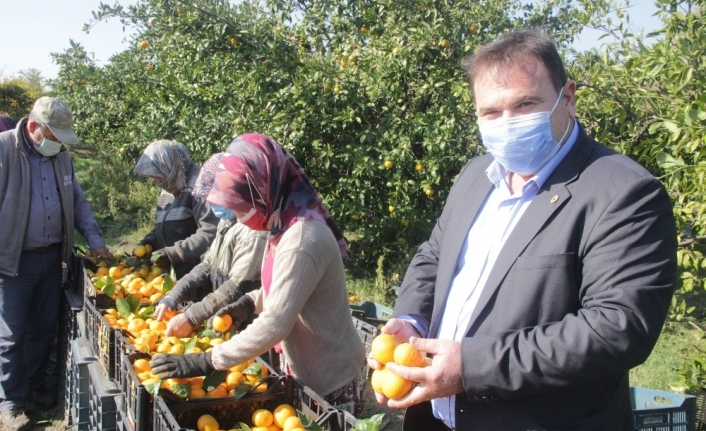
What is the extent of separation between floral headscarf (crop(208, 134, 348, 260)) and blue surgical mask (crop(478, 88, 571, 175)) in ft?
2.66

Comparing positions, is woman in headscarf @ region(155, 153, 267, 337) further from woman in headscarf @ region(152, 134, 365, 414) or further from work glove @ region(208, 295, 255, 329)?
woman in headscarf @ region(152, 134, 365, 414)

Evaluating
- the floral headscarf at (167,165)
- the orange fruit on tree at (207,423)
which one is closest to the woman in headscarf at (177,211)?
the floral headscarf at (167,165)

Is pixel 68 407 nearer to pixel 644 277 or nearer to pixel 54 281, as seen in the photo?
pixel 54 281

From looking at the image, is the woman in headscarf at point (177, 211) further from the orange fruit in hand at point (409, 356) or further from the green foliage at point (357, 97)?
the orange fruit in hand at point (409, 356)

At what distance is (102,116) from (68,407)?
7258 mm

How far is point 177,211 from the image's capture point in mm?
3969

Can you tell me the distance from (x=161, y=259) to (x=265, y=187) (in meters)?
1.95

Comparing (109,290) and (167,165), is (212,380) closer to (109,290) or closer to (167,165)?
(109,290)

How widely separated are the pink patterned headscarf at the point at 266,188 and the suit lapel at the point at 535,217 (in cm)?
85

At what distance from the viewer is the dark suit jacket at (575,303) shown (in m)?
1.24

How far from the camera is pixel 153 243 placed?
4203mm

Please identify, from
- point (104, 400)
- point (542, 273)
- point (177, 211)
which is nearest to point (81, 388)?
point (104, 400)

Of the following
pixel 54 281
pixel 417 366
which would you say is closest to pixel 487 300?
pixel 417 366

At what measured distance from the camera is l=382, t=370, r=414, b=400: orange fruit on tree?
4.67ft
